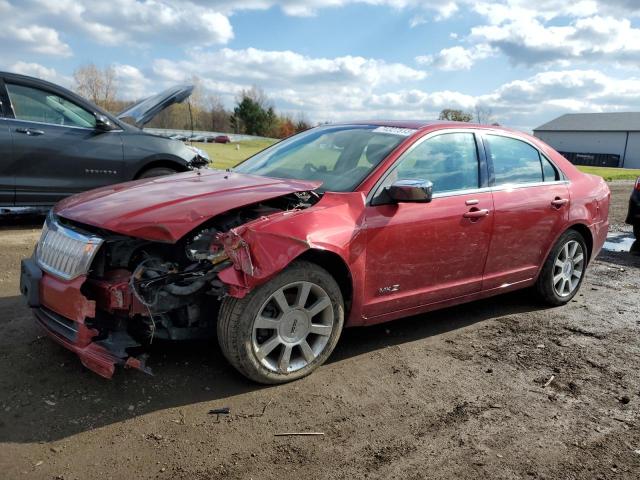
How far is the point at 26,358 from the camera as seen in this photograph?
3566 millimetres

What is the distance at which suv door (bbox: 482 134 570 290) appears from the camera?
178 inches

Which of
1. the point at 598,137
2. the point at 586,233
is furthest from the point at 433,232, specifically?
the point at 598,137

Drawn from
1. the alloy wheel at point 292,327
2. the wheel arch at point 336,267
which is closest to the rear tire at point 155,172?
the wheel arch at point 336,267

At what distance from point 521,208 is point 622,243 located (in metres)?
5.64

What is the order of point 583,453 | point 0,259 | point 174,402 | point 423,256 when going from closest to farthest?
1. point 583,453
2. point 174,402
3. point 423,256
4. point 0,259

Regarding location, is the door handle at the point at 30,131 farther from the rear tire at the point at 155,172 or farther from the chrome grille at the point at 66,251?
the chrome grille at the point at 66,251

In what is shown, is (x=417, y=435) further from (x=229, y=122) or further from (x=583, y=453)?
(x=229, y=122)

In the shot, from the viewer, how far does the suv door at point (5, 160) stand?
6.59 metres

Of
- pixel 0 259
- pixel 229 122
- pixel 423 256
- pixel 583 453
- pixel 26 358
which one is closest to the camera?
pixel 583 453

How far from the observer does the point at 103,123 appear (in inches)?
283

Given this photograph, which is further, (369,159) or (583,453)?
(369,159)

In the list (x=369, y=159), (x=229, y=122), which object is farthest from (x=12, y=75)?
(x=229, y=122)

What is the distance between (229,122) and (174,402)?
202ft

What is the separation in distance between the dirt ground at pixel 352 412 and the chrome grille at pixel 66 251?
684 millimetres
